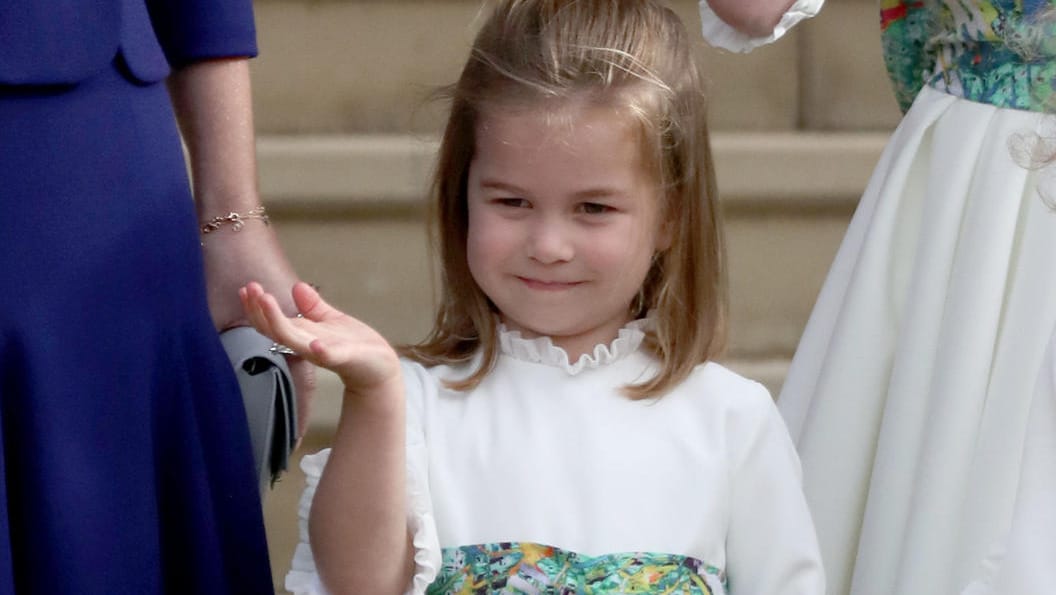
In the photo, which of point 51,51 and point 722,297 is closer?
point 51,51

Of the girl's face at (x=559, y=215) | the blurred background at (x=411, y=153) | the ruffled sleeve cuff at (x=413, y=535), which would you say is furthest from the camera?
the blurred background at (x=411, y=153)

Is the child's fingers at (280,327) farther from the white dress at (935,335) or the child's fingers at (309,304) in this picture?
the white dress at (935,335)

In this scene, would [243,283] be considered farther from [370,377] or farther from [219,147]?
[370,377]

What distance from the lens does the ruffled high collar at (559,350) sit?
1908 mm

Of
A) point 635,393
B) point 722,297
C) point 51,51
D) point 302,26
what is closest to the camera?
point 51,51

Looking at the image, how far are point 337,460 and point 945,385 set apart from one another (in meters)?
0.95

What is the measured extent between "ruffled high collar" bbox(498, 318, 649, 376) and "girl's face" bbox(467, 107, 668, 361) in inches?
0.8

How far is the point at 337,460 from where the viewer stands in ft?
5.52

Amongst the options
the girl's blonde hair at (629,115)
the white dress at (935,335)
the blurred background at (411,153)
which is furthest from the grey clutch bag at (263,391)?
Answer: the blurred background at (411,153)

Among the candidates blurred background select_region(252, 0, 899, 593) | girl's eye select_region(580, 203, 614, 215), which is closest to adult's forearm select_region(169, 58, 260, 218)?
girl's eye select_region(580, 203, 614, 215)

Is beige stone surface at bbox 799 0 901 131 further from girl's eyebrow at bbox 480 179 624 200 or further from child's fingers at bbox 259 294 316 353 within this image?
child's fingers at bbox 259 294 316 353

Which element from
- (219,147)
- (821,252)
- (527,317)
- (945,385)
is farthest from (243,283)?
(821,252)

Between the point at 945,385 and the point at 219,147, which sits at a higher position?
the point at 219,147

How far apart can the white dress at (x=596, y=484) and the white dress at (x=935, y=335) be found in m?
0.48
